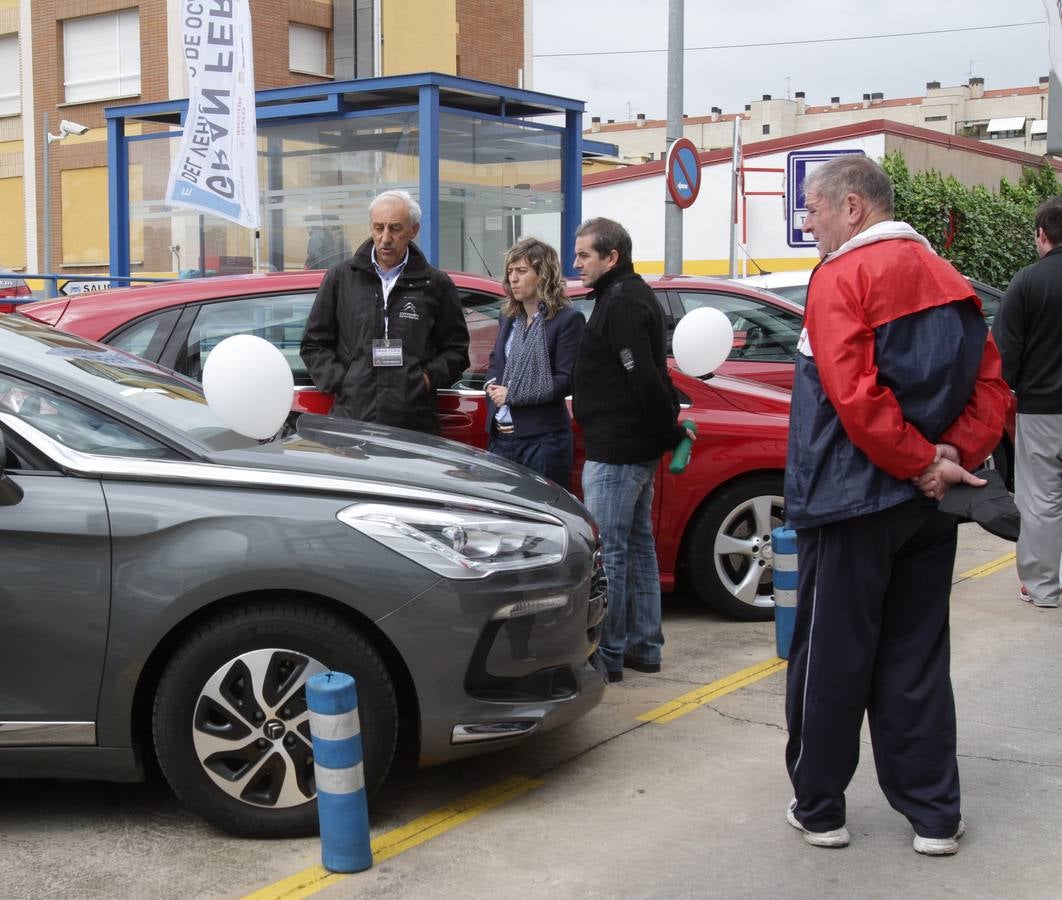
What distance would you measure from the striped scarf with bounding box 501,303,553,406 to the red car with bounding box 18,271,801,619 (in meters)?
0.55

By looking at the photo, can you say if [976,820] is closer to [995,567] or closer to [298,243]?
[995,567]

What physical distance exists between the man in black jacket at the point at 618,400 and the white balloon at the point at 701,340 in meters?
0.52

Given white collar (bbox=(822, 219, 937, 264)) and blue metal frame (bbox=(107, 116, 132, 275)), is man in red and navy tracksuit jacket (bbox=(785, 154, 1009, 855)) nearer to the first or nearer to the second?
white collar (bbox=(822, 219, 937, 264))

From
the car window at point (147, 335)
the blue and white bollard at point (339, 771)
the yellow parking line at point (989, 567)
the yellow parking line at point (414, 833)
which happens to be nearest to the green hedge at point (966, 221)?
the yellow parking line at point (989, 567)

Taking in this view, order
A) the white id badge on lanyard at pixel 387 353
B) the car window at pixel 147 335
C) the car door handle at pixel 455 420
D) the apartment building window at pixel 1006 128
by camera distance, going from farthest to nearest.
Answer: the apartment building window at pixel 1006 128, the car door handle at pixel 455 420, the car window at pixel 147 335, the white id badge on lanyard at pixel 387 353

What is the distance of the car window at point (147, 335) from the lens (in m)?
6.08

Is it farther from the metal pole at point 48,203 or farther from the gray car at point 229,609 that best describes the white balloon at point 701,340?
the metal pole at point 48,203

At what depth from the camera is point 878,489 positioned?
3734 mm

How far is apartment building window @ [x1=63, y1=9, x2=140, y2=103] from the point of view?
30281 mm

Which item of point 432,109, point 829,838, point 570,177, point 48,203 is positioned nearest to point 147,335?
point 829,838

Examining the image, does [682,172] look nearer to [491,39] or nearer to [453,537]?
[453,537]

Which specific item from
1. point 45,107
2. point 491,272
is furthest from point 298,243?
point 45,107

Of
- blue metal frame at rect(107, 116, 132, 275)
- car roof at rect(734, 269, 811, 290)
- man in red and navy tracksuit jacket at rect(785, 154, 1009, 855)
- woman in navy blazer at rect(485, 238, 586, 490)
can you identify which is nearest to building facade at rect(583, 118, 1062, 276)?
blue metal frame at rect(107, 116, 132, 275)

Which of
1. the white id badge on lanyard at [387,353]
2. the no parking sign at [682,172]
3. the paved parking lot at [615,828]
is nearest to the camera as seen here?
the paved parking lot at [615,828]
